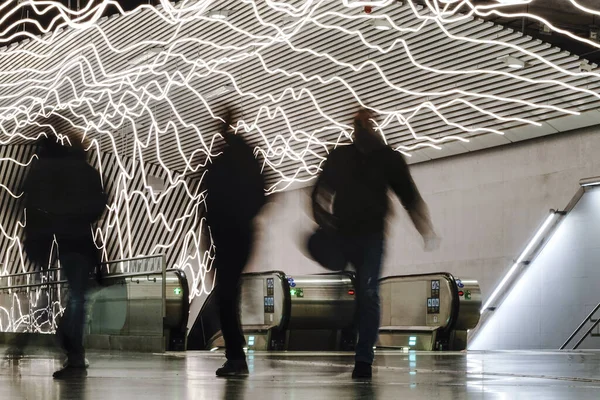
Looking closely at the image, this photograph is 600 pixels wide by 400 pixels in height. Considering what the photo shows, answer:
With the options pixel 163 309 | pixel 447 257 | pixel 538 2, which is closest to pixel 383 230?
pixel 163 309

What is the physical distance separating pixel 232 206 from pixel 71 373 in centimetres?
135

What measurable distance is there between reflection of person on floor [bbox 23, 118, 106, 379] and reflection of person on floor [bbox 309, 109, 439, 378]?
56.6 inches

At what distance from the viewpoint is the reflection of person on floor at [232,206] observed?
538cm

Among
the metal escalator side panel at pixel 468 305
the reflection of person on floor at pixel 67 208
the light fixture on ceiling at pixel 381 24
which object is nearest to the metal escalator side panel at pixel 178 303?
the metal escalator side panel at pixel 468 305

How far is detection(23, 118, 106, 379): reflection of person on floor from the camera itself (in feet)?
18.0

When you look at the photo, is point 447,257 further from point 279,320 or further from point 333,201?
point 333,201

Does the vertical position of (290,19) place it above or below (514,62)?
above

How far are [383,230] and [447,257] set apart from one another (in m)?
12.0

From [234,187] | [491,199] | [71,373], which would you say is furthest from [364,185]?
[491,199]

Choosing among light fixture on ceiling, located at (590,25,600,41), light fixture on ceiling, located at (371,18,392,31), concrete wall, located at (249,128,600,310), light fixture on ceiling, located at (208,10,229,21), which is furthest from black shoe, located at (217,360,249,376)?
light fixture on ceiling, located at (208,10,229,21)

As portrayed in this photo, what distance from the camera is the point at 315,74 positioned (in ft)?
53.7

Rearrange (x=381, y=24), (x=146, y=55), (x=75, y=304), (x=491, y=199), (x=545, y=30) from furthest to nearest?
1. (x=146, y=55)
2. (x=491, y=199)
3. (x=381, y=24)
4. (x=545, y=30)
5. (x=75, y=304)

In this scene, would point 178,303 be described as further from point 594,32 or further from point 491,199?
point 594,32

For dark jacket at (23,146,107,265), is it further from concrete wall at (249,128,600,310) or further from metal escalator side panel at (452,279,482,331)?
concrete wall at (249,128,600,310)
